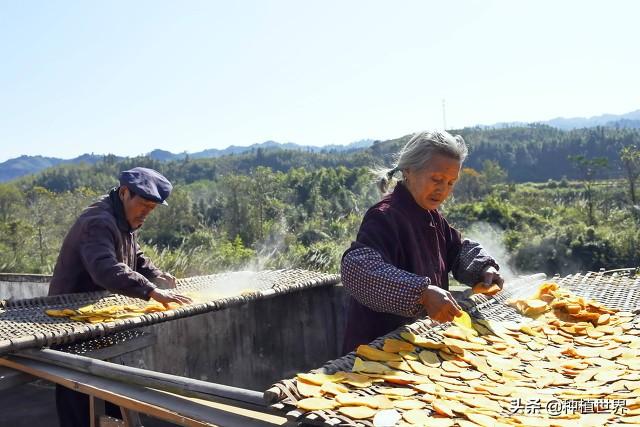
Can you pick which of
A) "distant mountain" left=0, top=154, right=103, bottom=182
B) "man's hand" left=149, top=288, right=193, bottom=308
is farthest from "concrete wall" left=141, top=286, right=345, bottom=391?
"distant mountain" left=0, top=154, right=103, bottom=182

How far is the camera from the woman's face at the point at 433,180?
197 centimetres

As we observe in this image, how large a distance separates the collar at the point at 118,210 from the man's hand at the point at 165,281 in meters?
0.41

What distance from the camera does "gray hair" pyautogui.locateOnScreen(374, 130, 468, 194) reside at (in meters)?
1.96

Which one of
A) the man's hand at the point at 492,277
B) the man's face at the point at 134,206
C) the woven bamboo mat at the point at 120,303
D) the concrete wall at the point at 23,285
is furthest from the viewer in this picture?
the concrete wall at the point at 23,285

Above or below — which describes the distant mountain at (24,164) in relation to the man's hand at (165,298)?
above

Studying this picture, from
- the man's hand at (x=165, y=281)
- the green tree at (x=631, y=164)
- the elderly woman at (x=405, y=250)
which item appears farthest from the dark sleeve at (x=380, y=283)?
the green tree at (x=631, y=164)

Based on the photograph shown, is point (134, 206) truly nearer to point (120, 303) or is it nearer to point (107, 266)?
point (107, 266)

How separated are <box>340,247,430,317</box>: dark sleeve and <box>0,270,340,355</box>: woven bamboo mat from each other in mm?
1029

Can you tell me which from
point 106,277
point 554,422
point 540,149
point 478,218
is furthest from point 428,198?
point 540,149

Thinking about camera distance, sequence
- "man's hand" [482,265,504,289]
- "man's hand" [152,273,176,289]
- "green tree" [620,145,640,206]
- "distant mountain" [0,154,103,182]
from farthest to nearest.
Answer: "distant mountain" [0,154,103,182] < "green tree" [620,145,640,206] < "man's hand" [152,273,176,289] < "man's hand" [482,265,504,289]

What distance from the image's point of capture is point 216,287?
334 cm

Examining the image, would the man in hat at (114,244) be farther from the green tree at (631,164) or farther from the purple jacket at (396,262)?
the green tree at (631,164)

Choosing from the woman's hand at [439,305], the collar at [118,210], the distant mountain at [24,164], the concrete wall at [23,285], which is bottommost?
the concrete wall at [23,285]

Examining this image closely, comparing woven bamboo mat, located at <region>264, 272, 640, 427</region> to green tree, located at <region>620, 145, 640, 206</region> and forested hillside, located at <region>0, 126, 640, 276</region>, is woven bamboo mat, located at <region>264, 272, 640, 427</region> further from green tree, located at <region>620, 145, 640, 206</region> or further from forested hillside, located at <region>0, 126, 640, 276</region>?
green tree, located at <region>620, 145, 640, 206</region>
